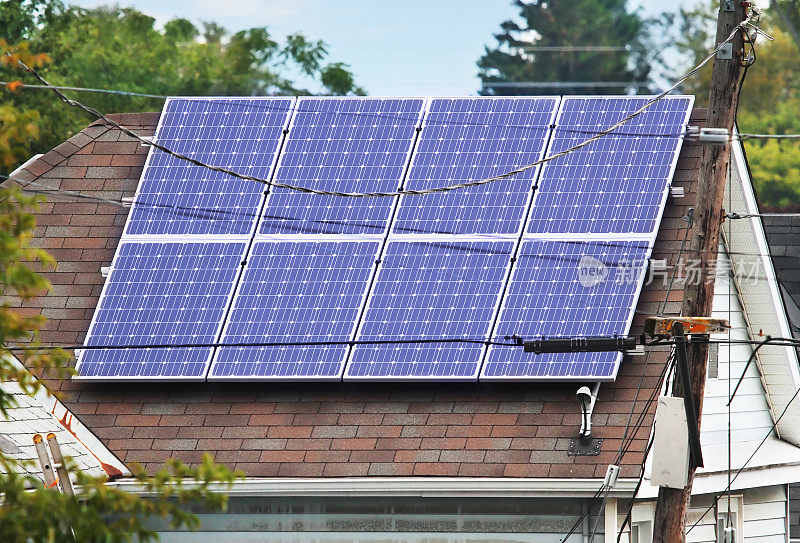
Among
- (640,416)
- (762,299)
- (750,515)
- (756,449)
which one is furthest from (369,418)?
(750,515)

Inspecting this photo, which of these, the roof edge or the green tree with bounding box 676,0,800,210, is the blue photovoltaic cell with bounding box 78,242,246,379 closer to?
the roof edge

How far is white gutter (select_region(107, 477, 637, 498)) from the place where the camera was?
12.2m

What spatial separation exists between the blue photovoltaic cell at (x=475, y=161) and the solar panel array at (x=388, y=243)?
0.02m

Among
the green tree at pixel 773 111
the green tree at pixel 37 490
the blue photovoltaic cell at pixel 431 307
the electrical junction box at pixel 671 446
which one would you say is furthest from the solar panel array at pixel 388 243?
the green tree at pixel 773 111

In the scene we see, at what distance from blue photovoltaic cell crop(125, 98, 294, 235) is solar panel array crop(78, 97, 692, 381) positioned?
0.03 metres

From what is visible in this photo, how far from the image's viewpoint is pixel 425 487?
41.2ft

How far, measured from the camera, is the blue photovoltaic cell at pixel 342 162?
14.6 metres

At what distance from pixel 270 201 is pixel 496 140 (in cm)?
298

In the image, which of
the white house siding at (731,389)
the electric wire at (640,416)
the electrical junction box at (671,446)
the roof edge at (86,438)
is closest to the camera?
the electrical junction box at (671,446)

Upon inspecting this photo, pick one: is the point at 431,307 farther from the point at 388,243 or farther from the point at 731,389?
the point at 731,389

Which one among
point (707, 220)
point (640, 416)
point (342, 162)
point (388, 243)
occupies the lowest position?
point (640, 416)

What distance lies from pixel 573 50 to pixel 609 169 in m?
49.1

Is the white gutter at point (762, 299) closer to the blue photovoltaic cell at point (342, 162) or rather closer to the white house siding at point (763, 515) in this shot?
the white house siding at point (763, 515)

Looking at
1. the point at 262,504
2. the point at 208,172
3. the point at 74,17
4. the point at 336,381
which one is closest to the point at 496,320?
the point at 336,381
